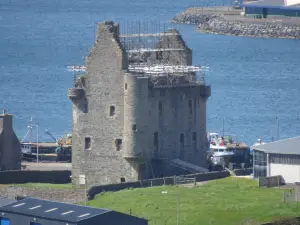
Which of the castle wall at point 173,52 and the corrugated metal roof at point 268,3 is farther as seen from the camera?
the corrugated metal roof at point 268,3

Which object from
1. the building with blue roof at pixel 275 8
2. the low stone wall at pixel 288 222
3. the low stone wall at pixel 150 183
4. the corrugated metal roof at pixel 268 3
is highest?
the corrugated metal roof at pixel 268 3

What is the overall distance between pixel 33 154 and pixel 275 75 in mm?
59627

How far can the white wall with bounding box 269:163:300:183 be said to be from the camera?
6034cm

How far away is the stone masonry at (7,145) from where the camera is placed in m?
66.9

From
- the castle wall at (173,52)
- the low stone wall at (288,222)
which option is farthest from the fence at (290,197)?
the castle wall at (173,52)

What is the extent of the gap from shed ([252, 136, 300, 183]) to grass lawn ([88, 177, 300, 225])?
32.5 inches

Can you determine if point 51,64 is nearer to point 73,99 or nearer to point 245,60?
point 245,60

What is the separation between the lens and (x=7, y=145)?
220ft

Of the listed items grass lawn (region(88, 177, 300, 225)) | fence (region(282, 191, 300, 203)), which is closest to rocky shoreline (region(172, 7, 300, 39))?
grass lawn (region(88, 177, 300, 225))

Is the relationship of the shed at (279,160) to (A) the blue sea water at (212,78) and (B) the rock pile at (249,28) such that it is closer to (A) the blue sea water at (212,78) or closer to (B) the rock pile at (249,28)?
(A) the blue sea water at (212,78)

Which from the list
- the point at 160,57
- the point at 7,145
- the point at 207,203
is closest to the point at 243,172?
the point at 160,57

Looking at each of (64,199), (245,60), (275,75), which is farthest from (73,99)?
(245,60)

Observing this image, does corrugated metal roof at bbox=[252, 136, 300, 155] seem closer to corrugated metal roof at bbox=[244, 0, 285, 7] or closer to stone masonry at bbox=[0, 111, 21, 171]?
stone masonry at bbox=[0, 111, 21, 171]

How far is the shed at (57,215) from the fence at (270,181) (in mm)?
12786
